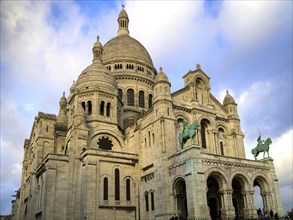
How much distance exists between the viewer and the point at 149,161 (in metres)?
40.8

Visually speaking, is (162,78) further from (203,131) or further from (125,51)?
(125,51)

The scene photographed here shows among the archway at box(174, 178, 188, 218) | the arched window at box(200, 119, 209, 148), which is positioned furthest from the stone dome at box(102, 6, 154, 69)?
the archway at box(174, 178, 188, 218)

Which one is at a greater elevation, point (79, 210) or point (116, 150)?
point (116, 150)

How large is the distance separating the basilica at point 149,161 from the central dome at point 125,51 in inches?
484

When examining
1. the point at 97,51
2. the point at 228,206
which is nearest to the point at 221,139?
the point at 228,206

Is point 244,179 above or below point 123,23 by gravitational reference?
below

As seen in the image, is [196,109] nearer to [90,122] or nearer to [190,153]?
[190,153]

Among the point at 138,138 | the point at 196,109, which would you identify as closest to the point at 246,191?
the point at 196,109

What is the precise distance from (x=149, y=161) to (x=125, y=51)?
29.3m

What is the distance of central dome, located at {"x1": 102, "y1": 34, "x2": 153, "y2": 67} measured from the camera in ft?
206

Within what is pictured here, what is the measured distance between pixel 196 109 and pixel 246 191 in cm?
1243

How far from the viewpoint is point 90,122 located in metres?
45.4

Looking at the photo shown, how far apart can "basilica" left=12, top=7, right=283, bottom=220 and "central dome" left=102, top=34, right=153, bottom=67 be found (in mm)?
12283

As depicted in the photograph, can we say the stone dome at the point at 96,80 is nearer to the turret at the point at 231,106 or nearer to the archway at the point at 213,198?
the turret at the point at 231,106
